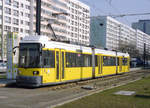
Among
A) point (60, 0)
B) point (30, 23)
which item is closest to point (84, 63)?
point (30, 23)

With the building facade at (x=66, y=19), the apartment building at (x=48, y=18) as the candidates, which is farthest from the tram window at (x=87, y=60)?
the building facade at (x=66, y=19)

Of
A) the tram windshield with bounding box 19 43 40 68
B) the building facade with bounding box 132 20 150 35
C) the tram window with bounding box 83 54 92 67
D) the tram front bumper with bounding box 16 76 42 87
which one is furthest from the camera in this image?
the building facade with bounding box 132 20 150 35

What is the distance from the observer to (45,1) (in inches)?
3317

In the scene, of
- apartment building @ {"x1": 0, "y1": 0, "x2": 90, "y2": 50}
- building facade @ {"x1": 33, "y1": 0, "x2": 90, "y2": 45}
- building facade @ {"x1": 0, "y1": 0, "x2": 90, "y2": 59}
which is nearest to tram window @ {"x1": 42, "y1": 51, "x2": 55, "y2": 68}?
building facade @ {"x1": 0, "y1": 0, "x2": 90, "y2": 59}

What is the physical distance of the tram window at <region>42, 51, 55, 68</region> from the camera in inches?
648

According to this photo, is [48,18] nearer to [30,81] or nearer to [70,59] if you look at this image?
[70,59]

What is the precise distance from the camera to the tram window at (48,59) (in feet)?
54.0

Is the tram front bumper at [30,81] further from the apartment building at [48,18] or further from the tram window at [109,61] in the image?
the apartment building at [48,18]

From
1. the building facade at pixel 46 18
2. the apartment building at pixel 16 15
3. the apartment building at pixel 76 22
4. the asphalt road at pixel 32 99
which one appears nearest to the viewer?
the asphalt road at pixel 32 99

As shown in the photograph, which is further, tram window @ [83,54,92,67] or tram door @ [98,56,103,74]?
tram door @ [98,56,103,74]

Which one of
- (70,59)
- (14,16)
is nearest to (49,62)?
(70,59)

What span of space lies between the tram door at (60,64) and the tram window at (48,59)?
0.44 meters

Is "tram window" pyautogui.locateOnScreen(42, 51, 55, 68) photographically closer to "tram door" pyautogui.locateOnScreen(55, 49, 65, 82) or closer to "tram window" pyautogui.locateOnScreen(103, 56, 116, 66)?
"tram door" pyautogui.locateOnScreen(55, 49, 65, 82)

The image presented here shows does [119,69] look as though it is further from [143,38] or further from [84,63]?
[143,38]
